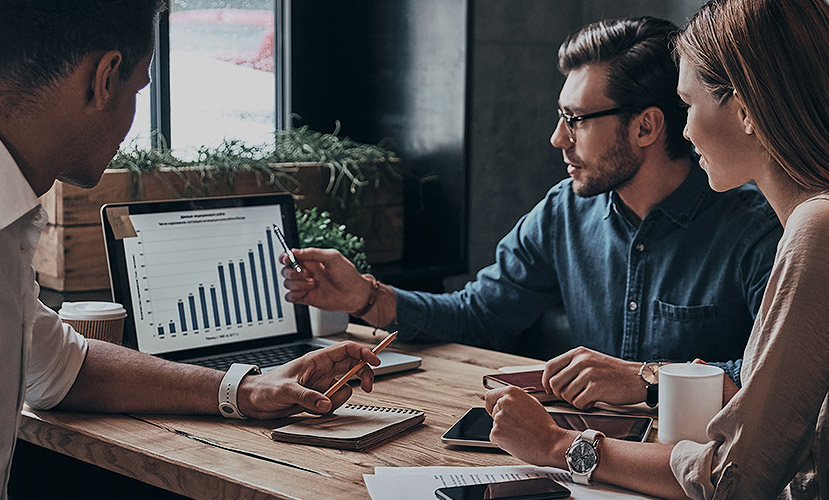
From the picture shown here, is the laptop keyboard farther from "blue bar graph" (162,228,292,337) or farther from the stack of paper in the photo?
the stack of paper

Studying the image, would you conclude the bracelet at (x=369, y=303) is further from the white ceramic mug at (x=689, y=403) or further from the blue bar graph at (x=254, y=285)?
the white ceramic mug at (x=689, y=403)

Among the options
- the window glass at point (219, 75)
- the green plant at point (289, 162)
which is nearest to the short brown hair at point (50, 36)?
the green plant at point (289, 162)

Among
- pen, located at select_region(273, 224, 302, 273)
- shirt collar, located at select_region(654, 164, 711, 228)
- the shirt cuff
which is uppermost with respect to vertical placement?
shirt collar, located at select_region(654, 164, 711, 228)

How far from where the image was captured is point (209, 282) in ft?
6.35

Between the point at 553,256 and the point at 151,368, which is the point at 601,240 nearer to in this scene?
the point at 553,256

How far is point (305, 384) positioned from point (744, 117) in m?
0.80

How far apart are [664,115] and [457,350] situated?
0.71 m

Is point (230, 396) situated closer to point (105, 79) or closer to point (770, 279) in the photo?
point (105, 79)

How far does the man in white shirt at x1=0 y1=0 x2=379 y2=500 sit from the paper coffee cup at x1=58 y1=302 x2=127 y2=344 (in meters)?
0.18

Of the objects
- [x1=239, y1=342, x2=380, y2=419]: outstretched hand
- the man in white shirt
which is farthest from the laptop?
the man in white shirt

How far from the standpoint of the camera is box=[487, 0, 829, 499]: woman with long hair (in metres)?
1.09

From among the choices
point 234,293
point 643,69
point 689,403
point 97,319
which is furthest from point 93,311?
point 643,69

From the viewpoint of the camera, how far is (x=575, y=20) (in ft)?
10.4

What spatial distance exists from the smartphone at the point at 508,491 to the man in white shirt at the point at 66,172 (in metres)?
0.36
